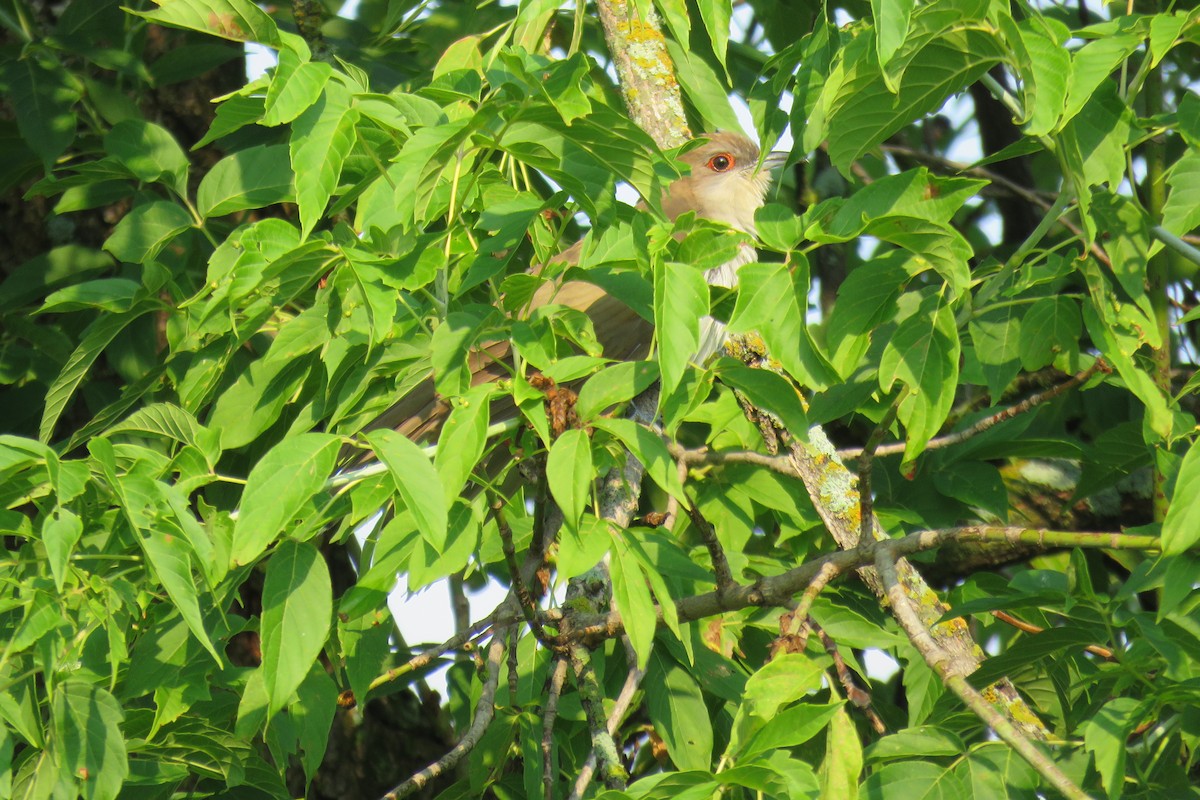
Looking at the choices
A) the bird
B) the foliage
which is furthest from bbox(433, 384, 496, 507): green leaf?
the bird

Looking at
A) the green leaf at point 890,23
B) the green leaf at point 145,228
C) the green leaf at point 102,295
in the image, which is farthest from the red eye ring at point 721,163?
the green leaf at point 890,23

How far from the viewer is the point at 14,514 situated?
5.62 ft

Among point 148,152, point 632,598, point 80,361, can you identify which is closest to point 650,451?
point 632,598

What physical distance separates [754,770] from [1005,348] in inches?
38.8

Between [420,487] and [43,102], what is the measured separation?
219cm

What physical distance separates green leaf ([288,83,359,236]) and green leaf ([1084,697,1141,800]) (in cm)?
124

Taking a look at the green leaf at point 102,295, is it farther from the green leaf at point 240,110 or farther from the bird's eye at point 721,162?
the bird's eye at point 721,162

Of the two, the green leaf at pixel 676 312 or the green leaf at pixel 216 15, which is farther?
the green leaf at pixel 216 15

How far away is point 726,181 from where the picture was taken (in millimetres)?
5121

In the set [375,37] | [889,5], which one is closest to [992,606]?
[889,5]

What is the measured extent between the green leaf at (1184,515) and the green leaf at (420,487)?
91 cm

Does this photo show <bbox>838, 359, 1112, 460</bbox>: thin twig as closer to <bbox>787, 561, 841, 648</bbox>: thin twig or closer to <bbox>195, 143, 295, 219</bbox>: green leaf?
<bbox>787, 561, 841, 648</bbox>: thin twig

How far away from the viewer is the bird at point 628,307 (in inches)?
119

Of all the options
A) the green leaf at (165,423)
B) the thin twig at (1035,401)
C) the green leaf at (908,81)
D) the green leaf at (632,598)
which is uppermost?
the green leaf at (908,81)
